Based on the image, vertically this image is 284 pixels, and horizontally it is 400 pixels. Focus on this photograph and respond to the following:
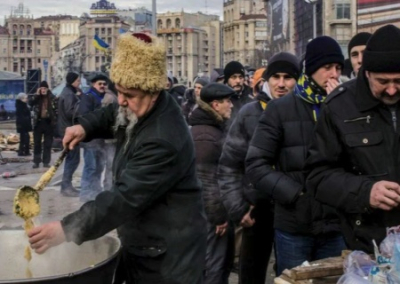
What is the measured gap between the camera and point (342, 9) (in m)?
70.1

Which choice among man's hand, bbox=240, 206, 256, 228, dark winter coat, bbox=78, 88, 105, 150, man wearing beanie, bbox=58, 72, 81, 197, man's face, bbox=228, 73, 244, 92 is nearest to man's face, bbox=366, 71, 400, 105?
man's hand, bbox=240, 206, 256, 228

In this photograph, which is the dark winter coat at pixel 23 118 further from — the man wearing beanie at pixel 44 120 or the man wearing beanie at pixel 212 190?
the man wearing beanie at pixel 212 190

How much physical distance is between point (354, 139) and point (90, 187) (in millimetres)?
7014

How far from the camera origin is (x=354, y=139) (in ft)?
9.55

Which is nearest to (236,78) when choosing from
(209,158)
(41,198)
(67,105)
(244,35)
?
(209,158)

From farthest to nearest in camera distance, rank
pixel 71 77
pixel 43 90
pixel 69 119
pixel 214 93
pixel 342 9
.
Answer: pixel 342 9, pixel 43 90, pixel 71 77, pixel 69 119, pixel 214 93

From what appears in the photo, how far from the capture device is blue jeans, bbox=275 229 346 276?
3875 mm

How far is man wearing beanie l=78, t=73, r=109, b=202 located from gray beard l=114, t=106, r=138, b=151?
6.17 metres

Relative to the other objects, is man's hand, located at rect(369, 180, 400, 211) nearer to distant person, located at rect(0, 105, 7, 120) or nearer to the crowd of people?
the crowd of people

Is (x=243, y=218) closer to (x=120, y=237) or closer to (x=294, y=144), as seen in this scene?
(x=294, y=144)

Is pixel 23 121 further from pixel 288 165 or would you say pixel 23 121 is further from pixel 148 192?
pixel 148 192

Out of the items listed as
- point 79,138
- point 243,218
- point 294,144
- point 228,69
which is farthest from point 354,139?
point 228,69

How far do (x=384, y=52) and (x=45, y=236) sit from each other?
159 centimetres

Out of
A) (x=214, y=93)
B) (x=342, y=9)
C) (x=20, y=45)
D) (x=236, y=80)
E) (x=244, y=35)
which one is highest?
(x=244, y=35)
